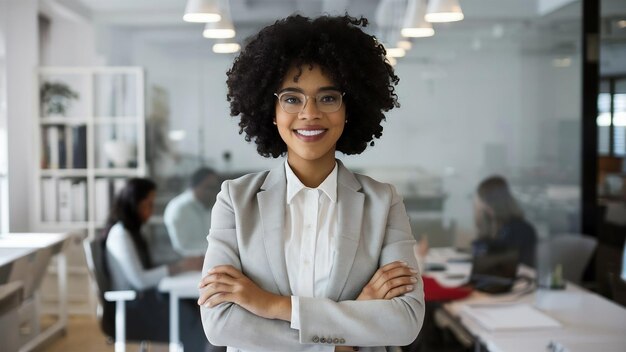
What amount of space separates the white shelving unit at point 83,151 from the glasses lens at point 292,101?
1.84 m

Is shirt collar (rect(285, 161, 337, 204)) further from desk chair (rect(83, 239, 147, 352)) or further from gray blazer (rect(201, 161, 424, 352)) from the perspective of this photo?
desk chair (rect(83, 239, 147, 352))

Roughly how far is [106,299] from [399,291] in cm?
206

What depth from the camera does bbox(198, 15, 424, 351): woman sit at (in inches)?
61.1

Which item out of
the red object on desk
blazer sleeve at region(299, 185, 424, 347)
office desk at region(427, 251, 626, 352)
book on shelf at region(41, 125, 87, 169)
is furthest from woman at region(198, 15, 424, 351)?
the red object on desk

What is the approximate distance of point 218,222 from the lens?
5.41 feet

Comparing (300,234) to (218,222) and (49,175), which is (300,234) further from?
(49,175)

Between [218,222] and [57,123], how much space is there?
1.82 meters

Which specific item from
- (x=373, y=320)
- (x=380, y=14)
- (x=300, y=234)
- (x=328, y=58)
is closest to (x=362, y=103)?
(x=328, y=58)

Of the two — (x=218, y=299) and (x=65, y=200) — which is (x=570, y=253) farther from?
(x=218, y=299)

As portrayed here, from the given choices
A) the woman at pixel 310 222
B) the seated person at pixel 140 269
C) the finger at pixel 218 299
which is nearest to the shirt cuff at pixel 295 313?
the woman at pixel 310 222

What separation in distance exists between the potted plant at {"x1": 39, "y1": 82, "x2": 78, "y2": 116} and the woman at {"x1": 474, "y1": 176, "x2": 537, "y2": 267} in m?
2.07

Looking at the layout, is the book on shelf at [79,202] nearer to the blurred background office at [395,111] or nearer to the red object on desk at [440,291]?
the blurred background office at [395,111]

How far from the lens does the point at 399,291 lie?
1585 mm

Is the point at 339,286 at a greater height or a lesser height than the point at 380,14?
lesser
